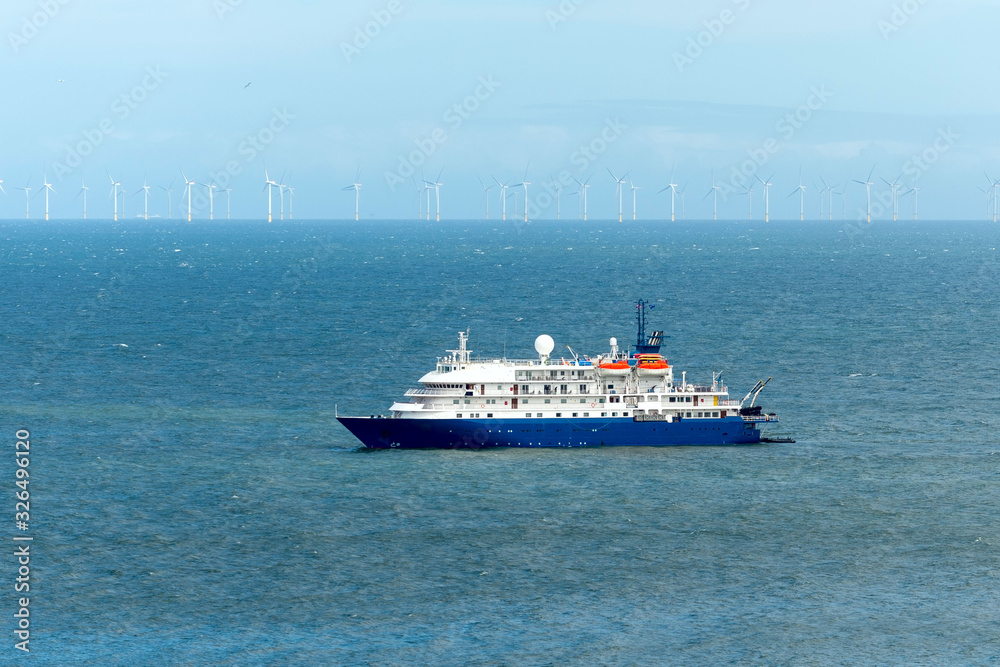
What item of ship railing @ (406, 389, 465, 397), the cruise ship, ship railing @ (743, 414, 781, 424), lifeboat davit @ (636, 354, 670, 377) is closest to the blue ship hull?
the cruise ship

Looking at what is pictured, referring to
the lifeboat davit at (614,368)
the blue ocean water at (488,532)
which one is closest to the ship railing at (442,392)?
the blue ocean water at (488,532)

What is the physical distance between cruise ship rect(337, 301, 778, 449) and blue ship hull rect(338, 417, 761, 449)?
74 mm

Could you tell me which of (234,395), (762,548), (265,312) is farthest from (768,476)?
(265,312)

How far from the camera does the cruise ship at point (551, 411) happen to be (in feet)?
333

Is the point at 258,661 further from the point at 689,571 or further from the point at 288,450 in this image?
the point at 288,450

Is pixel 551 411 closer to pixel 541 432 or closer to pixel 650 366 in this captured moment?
pixel 541 432

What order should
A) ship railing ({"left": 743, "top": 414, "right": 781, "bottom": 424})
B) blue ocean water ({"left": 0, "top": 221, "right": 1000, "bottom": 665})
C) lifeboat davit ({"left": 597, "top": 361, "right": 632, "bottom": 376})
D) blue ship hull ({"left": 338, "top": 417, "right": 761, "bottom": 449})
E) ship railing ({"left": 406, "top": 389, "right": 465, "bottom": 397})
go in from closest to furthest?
blue ocean water ({"left": 0, "top": 221, "right": 1000, "bottom": 665}) → blue ship hull ({"left": 338, "top": 417, "right": 761, "bottom": 449}) → ship railing ({"left": 406, "top": 389, "right": 465, "bottom": 397}) → ship railing ({"left": 743, "top": 414, "right": 781, "bottom": 424}) → lifeboat davit ({"left": 597, "top": 361, "right": 632, "bottom": 376})

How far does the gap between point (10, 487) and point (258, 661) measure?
118 ft

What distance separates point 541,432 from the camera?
335 ft

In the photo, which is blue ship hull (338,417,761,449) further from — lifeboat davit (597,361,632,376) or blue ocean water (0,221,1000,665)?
lifeboat davit (597,361,632,376)

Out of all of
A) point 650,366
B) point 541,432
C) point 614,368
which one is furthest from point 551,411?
point 650,366

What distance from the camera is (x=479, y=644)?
61.0 m

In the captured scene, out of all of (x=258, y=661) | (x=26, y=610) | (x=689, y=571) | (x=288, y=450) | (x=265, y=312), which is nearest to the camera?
(x=258, y=661)

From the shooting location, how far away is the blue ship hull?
101125 mm
